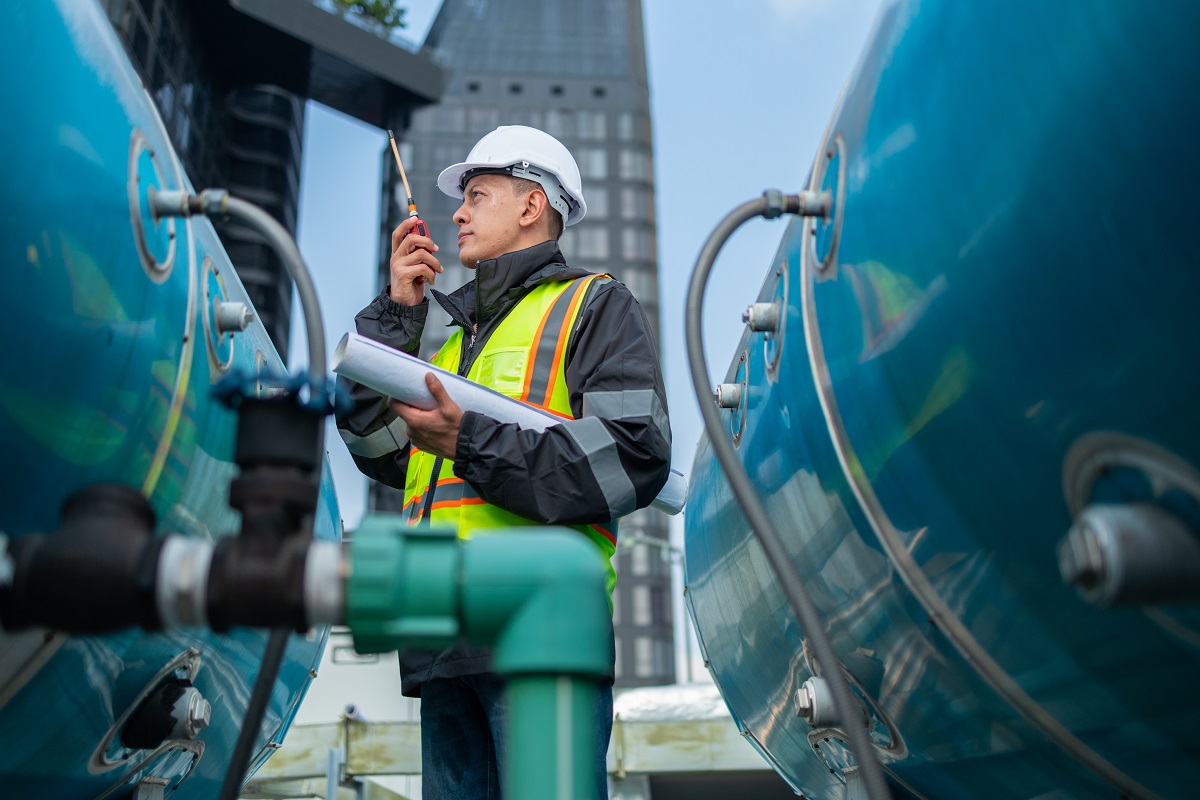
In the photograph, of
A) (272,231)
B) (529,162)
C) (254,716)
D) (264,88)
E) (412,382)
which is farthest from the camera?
(264,88)

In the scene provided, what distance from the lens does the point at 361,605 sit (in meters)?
1.29

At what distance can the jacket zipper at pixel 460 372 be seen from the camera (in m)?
2.30

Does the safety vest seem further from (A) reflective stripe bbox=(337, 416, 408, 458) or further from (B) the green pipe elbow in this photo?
(B) the green pipe elbow

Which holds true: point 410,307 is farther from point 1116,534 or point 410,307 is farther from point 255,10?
point 255,10

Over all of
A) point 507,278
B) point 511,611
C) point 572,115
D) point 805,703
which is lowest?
point 511,611

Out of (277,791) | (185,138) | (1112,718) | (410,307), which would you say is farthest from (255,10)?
(1112,718)

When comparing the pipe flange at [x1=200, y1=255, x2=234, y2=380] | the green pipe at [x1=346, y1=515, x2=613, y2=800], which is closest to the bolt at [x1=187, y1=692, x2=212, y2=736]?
the pipe flange at [x1=200, y1=255, x2=234, y2=380]

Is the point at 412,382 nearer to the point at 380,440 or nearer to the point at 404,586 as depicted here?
the point at 380,440

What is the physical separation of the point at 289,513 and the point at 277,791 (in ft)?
13.1

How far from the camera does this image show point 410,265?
258 centimetres

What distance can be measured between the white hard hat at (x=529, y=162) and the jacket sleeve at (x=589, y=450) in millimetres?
593

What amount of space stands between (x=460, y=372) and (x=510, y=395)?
20cm

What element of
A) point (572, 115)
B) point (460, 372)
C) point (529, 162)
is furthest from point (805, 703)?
point (572, 115)

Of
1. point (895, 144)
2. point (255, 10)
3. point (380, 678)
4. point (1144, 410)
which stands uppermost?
point (255, 10)
